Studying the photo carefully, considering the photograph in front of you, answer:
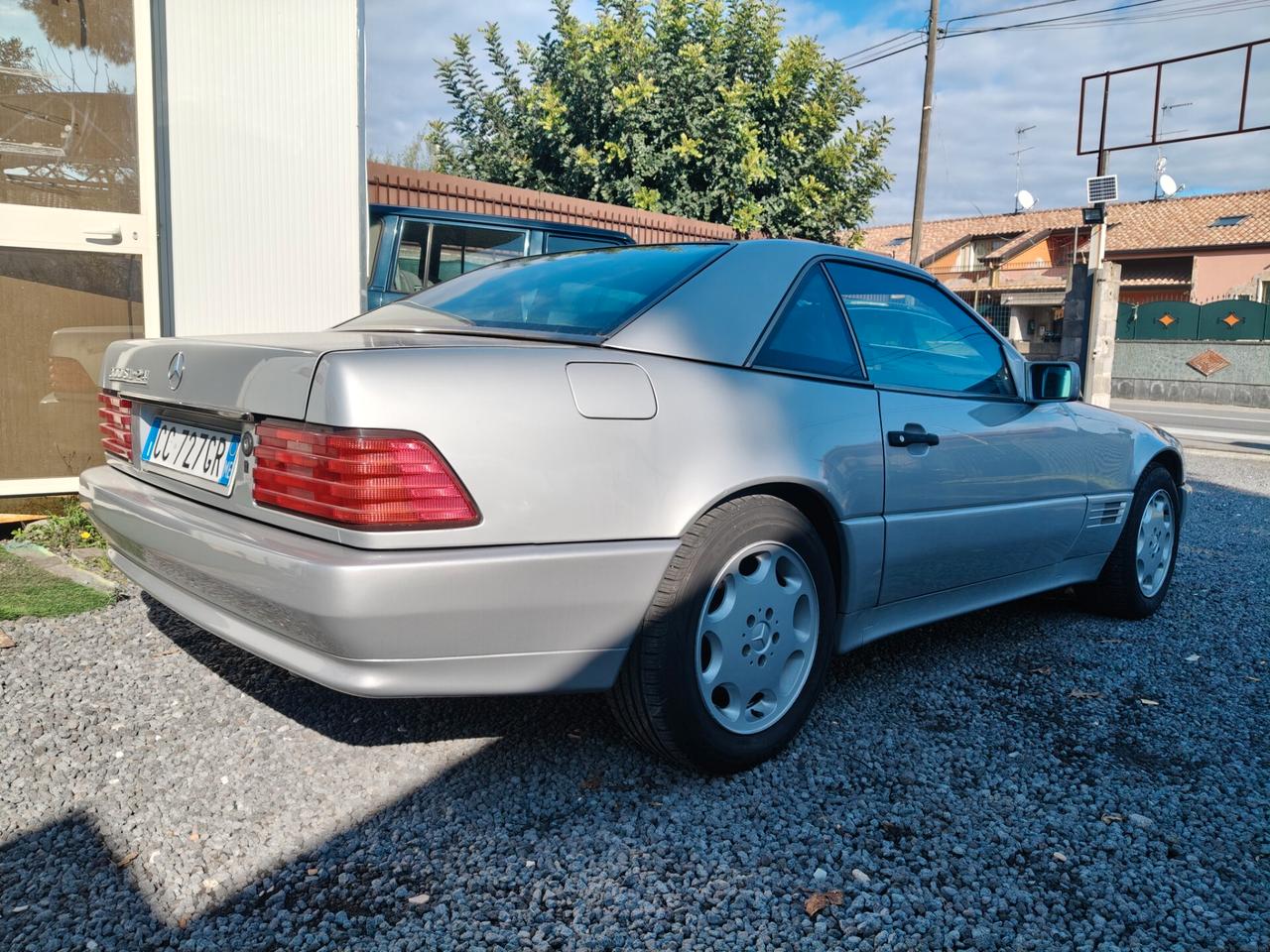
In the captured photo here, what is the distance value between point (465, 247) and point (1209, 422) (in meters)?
15.3

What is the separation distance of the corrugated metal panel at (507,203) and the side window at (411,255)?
1.09 meters

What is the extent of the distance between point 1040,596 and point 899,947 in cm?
309

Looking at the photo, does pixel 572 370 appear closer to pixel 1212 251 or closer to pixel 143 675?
pixel 143 675

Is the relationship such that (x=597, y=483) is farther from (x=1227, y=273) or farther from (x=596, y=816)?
(x=1227, y=273)

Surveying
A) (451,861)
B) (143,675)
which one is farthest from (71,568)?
(451,861)

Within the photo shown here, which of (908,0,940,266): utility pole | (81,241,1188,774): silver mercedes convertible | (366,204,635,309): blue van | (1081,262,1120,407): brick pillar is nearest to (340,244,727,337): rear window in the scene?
(81,241,1188,774): silver mercedes convertible

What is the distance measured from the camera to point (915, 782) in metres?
2.51

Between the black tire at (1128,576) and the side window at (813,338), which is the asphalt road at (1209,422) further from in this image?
the side window at (813,338)

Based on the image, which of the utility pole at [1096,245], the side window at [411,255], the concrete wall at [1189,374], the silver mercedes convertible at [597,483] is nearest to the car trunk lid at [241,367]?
the silver mercedes convertible at [597,483]

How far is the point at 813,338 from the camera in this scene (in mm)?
2783

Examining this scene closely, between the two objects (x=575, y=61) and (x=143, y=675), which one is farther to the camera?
(x=575, y=61)

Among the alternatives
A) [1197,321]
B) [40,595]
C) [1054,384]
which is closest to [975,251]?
[1197,321]

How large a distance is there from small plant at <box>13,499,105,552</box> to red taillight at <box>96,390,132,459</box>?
6.08 ft

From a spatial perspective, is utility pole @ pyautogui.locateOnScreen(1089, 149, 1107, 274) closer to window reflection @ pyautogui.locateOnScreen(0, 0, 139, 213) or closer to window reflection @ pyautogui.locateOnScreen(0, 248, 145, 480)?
window reflection @ pyautogui.locateOnScreen(0, 0, 139, 213)
